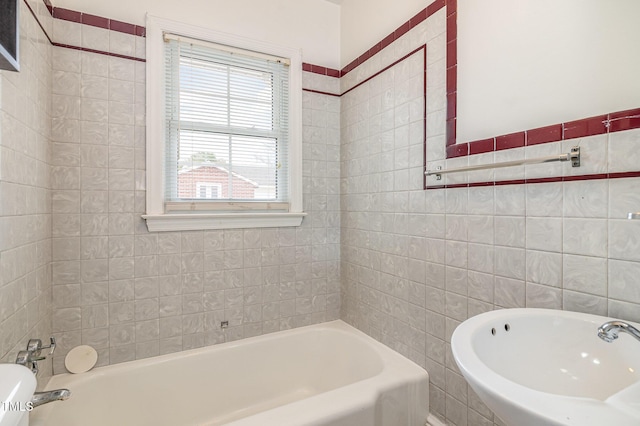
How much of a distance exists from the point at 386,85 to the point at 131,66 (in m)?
Result: 1.45

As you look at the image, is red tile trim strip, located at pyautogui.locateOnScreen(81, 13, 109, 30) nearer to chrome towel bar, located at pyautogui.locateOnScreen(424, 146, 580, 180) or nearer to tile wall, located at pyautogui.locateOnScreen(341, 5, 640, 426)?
tile wall, located at pyautogui.locateOnScreen(341, 5, 640, 426)

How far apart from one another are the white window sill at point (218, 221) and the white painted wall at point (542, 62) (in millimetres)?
1192

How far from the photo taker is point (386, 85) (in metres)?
1.86

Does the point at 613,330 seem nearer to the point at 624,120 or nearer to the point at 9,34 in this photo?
the point at 624,120

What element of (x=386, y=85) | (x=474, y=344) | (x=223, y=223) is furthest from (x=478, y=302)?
(x=223, y=223)

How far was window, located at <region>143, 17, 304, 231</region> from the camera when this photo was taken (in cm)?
178

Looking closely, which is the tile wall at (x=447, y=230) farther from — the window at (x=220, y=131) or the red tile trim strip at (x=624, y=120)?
the window at (x=220, y=131)

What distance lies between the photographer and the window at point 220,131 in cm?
178

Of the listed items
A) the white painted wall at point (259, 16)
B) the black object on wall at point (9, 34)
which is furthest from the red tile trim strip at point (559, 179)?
the black object on wall at point (9, 34)

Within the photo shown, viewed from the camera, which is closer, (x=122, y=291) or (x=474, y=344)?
(x=474, y=344)

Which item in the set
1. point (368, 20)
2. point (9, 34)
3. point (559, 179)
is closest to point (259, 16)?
point (368, 20)

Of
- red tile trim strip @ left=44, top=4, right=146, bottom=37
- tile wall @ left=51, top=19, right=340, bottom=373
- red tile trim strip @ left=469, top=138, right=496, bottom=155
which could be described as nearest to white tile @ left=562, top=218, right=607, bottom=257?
red tile trim strip @ left=469, top=138, right=496, bottom=155

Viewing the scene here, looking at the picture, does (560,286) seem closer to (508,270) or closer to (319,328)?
(508,270)

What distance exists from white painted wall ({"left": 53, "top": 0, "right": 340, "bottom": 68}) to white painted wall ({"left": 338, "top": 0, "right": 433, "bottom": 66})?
9 centimetres
